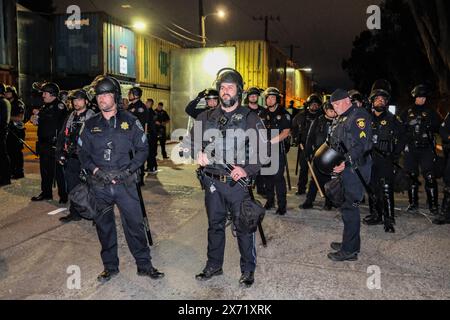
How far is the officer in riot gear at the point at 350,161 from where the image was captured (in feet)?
15.5

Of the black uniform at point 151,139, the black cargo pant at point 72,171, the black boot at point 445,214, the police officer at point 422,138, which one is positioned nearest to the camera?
the black boot at point 445,214

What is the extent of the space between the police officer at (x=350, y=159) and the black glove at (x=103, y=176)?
2.45 m

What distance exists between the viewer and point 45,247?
5258mm

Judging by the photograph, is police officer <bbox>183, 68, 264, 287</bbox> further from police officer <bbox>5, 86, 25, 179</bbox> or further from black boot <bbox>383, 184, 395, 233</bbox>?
police officer <bbox>5, 86, 25, 179</bbox>

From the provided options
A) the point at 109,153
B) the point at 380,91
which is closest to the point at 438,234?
the point at 380,91

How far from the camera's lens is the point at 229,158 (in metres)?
4.10

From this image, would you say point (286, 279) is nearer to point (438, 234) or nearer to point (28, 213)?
point (438, 234)

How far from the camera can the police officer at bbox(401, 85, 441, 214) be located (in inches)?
277

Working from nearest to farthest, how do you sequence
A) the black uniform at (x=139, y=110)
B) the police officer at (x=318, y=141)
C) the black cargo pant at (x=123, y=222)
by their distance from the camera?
the black cargo pant at (x=123, y=222), the police officer at (x=318, y=141), the black uniform at (x=139, y=110)

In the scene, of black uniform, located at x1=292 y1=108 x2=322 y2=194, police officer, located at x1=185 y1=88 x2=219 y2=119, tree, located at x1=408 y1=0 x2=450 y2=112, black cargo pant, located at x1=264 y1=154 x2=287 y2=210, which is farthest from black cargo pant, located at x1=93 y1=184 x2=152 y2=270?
tree, located at x1=408 y1=0 x2=450 y2=112

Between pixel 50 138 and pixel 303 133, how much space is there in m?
4.89

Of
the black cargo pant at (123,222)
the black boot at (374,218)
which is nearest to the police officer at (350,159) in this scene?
→ the black boot at (374,218)

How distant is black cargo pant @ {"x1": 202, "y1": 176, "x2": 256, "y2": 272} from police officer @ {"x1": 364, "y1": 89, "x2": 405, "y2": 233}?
2.77 m

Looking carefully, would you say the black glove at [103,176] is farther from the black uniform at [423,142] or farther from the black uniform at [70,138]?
the black uniform at [423,142]
